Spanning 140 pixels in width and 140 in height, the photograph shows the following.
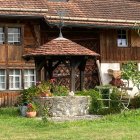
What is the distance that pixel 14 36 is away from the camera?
27375 millimetres

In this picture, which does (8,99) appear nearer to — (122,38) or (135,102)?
(135,102)

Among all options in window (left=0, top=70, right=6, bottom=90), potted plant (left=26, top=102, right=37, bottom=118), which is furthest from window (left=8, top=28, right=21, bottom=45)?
potted plant (left=26, top=102, right=37, bottom=118)

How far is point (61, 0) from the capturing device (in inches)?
1225

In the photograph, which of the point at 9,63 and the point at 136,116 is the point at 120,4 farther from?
the point at 136,116

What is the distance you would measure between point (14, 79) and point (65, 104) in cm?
736

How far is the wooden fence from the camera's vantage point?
26484mm

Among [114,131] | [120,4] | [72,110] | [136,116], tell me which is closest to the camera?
[114,131]

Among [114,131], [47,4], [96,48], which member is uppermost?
[47,4]

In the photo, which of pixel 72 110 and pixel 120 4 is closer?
pixel 72 110

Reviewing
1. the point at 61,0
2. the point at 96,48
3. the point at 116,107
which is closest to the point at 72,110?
the point at 116,107

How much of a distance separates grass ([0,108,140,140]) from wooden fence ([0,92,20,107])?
25.5ft

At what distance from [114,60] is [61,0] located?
505cm

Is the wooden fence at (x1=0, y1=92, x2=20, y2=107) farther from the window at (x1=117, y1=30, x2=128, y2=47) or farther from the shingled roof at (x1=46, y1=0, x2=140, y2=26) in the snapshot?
the window at (x1=117, y1=30, x2=128, y2=47)

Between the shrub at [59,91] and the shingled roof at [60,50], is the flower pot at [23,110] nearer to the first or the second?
the shrub at [59,91]
